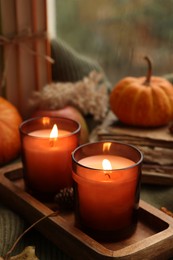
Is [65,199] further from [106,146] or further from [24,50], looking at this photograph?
[24,50]

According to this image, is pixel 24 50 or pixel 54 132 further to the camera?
pixel 24 50

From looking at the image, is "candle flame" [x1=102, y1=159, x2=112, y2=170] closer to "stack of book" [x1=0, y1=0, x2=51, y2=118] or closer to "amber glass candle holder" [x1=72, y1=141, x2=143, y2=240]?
"amber glass candle holder" [x1=72, y1=141, x2=143, y2=240]

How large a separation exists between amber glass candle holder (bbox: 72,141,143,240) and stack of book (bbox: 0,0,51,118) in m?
0.51

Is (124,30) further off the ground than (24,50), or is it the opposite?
(24,50)

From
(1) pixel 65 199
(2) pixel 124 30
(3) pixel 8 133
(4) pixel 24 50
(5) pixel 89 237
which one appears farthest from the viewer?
(2) pixel 124 30

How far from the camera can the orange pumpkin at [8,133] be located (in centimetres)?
116

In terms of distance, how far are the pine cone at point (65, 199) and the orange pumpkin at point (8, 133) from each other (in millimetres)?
311

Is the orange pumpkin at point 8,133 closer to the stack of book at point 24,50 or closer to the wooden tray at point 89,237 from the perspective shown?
the stack of book at point 24,50

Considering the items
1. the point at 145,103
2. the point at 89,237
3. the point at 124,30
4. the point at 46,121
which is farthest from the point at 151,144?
the point at 124,30

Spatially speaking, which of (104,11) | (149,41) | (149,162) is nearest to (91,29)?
(104,11)

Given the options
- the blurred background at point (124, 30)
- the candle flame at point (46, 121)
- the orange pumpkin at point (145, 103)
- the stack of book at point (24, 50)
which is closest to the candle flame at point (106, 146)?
the candle flame at point (46, 121)

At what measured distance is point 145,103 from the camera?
1.17 meters

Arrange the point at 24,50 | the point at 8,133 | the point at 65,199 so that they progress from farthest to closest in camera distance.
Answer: the point at 24,50 → the point at 8,133 → the point at 65,199

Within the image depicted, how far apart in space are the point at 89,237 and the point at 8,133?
47cm
